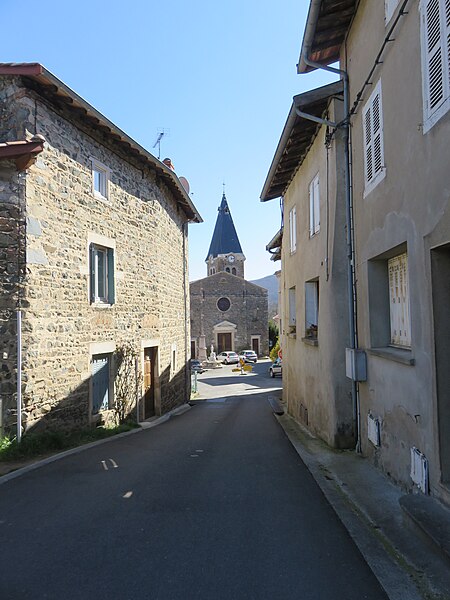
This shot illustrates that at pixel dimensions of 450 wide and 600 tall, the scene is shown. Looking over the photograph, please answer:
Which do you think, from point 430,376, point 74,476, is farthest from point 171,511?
point 430,376

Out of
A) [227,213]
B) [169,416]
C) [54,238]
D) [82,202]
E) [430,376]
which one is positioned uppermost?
[227,213]

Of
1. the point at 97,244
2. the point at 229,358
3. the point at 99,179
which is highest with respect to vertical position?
the point at 99,179

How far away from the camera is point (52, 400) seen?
9.18m

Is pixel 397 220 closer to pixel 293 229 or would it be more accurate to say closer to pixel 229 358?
pixel 293 229

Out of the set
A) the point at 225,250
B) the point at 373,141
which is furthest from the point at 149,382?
the point at 225,250

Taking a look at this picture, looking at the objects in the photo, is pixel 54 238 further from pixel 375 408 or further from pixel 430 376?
pixel 430 376

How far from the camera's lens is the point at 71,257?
32.7 ft

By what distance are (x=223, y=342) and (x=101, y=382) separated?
151 ft

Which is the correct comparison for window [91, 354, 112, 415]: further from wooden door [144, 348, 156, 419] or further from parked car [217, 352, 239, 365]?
parked car [217, 352, 239, 365]

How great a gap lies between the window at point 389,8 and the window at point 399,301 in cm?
263

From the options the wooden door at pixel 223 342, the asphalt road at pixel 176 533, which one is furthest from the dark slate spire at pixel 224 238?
the asphalt road at pixel 176 533

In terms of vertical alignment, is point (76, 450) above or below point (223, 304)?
below

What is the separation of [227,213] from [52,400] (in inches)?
2518

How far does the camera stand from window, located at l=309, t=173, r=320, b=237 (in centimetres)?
966
